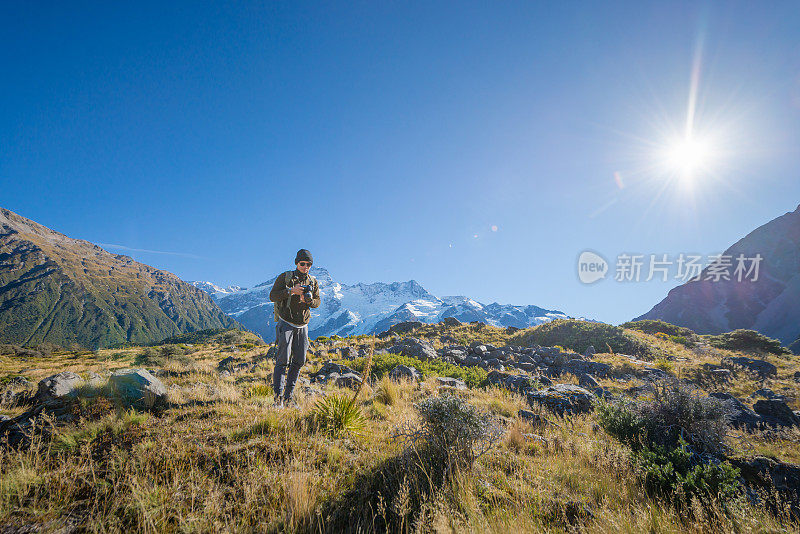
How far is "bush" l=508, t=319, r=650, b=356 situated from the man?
74.5 feet

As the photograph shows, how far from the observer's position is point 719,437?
4543mm

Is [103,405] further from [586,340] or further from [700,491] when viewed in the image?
[586,340]

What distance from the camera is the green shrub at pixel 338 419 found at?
453 centimetres

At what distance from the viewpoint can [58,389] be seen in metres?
5.43

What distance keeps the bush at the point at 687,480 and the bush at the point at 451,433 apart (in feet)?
6.23

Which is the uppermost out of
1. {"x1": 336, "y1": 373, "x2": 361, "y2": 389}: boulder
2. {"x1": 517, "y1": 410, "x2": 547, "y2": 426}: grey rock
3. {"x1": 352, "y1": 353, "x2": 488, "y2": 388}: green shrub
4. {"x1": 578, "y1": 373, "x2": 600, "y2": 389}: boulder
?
{"x1": 517, "y1": 410, "x2": 547, "y2": 426}: grey rock

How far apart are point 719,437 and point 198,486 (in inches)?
293

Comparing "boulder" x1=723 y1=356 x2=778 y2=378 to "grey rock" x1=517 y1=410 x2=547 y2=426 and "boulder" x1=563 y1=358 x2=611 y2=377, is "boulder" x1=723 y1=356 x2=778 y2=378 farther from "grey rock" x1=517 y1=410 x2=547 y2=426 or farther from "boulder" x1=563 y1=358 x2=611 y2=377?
"grey rock" x1=517 y1=410 x2=547 y2=426

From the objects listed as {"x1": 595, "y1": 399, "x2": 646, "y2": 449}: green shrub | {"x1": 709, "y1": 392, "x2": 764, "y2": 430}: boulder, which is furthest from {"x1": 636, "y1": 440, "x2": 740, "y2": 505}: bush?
{"x1": 709, "y1": 392, "x2": 764, "y2": 430}: boulder

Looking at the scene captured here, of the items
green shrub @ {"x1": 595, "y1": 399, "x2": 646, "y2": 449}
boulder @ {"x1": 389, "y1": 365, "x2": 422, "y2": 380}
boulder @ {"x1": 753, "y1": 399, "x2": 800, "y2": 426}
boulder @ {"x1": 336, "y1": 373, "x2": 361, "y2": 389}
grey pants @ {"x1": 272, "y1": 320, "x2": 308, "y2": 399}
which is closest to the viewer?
green shrub @ {"x1": 595, "y1": 399, "x2": 646, "y2": 449}

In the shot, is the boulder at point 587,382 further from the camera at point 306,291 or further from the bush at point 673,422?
the camera at point 306,291

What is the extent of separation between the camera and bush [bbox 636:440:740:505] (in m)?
3.29

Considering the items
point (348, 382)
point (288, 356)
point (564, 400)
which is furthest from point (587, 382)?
point (288, 356)

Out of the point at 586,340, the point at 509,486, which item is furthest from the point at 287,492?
the point at 586,340
